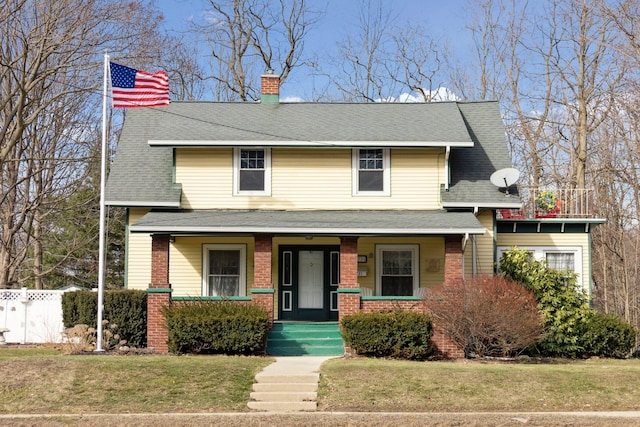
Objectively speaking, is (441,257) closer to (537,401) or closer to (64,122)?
(537,401)

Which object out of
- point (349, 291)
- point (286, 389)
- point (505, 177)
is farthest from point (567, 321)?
point (286, 389)

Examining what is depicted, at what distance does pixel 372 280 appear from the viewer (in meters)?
22.0

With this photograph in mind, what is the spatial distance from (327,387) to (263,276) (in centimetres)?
528

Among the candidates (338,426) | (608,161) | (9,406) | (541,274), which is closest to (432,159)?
(541,274)

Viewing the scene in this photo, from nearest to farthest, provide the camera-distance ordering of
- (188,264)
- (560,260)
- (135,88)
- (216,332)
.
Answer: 1. (216,332)
2. (135,88)
3. (188,264)
4. (560,260)

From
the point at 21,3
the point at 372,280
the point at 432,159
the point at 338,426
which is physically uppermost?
the point at 21,3

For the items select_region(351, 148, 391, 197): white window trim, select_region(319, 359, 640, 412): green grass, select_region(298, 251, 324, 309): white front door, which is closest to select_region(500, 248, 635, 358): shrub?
select_region(319, 359, 640, 412): green grass

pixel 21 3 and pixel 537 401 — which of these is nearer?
pixel 537 401

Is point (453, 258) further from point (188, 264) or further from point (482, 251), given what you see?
point (188, 264)

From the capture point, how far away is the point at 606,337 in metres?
19.9

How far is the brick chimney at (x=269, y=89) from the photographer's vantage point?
80.8 ft

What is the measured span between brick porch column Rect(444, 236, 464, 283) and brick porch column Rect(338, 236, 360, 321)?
2.20 meters

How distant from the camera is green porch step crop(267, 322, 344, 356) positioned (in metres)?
19.0

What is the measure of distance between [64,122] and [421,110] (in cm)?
1549
